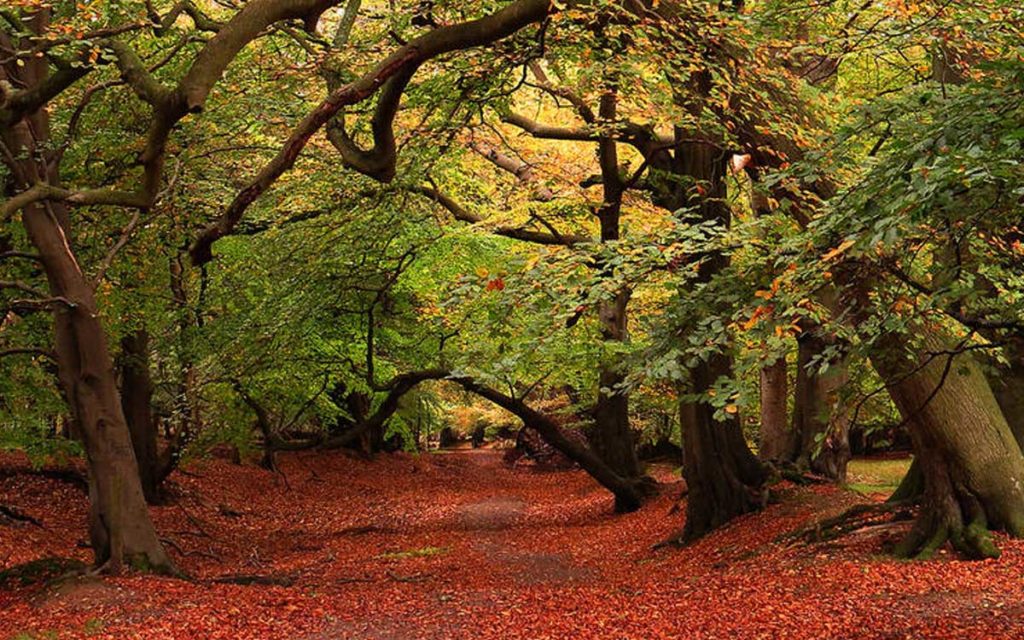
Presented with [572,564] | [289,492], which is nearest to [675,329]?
[572,564]

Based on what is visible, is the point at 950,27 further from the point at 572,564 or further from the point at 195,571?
the point at 195,571

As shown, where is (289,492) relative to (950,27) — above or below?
below

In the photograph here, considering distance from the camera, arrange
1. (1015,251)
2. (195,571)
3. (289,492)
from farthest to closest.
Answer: (289,492) < (195,571) < (1015,251)

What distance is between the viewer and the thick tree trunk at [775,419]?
15.8 meters

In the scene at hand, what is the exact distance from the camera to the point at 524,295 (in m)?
7.07

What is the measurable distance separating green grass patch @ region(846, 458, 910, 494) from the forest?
74.4 inches

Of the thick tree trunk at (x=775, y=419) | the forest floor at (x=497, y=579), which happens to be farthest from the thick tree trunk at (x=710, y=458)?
the thick tree trunk at (x=775, y=419)

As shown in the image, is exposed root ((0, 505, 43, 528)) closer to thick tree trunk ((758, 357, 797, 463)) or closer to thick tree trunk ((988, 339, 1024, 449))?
thick tree trunk ((758, 357, 797, 463))

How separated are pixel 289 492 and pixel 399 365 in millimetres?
8205

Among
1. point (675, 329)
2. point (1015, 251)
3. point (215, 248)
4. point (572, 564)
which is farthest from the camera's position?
point (215, 248)

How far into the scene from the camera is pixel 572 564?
44.5 feet

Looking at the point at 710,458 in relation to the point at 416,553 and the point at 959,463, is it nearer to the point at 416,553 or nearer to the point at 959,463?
the point at 959,463

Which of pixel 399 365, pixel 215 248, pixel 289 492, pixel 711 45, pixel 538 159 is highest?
pixel 538 159

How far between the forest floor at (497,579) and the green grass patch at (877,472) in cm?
414
